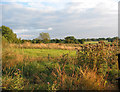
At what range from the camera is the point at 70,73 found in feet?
13.4

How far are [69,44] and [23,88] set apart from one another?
590 centimetres

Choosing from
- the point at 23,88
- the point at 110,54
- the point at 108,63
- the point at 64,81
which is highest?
the point at 110,54

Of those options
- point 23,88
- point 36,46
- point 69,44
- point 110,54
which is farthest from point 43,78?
point 36,46

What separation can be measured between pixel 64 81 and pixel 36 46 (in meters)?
6.61

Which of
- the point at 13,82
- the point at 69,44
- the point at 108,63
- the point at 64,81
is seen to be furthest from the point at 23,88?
the point at 69,44

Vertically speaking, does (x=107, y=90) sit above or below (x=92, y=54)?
below

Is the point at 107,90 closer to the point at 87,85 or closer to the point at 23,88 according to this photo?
the point at 87,85

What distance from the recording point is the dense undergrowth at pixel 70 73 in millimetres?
3252

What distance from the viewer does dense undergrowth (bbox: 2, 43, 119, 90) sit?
10.7 feet

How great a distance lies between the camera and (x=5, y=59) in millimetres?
4965

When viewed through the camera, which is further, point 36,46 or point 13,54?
point 36,46

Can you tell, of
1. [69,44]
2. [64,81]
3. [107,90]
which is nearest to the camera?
[107,90]

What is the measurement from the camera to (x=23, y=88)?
11.1ft

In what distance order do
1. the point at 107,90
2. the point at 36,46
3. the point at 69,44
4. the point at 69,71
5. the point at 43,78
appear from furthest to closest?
the point at 36,46 < the point at 69,44 < the point at 69,71 < the point at 43,78 < the point at 107,90
